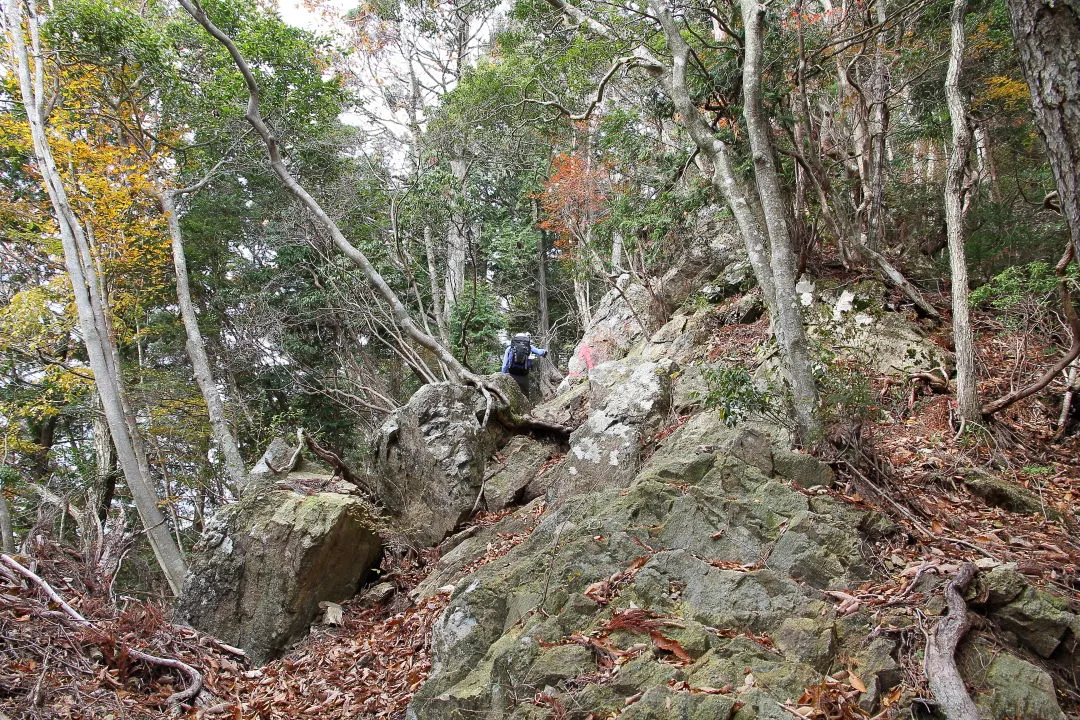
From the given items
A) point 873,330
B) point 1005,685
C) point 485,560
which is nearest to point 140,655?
point 485,560

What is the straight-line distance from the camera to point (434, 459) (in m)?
8.49

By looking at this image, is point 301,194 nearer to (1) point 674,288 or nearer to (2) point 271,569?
(2) point 271,569

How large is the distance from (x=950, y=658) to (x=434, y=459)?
6607 mm

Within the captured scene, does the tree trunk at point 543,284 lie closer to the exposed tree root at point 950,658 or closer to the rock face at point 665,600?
the rock face at point 665,600

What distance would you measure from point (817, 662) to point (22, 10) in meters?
15.8

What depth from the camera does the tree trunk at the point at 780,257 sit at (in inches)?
217

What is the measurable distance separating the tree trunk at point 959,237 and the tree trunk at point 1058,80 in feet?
15.0

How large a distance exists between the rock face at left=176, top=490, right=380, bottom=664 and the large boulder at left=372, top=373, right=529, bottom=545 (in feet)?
3.43

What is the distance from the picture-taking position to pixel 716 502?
4.68 meters

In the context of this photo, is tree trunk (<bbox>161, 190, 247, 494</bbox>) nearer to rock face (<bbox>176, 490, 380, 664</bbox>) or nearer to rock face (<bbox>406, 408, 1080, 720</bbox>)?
rock face (<bbox>176, 490, 380, 664</bbox>)

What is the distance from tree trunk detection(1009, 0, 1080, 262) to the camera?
237 centimetres

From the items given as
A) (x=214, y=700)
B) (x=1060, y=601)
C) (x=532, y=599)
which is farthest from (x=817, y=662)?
(x=214, y=700)

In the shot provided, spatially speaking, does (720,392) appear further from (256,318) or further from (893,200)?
(256,318)

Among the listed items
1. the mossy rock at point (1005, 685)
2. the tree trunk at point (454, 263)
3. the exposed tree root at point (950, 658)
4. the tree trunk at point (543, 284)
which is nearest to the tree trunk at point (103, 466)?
the tree trunk at point (454, 263)
